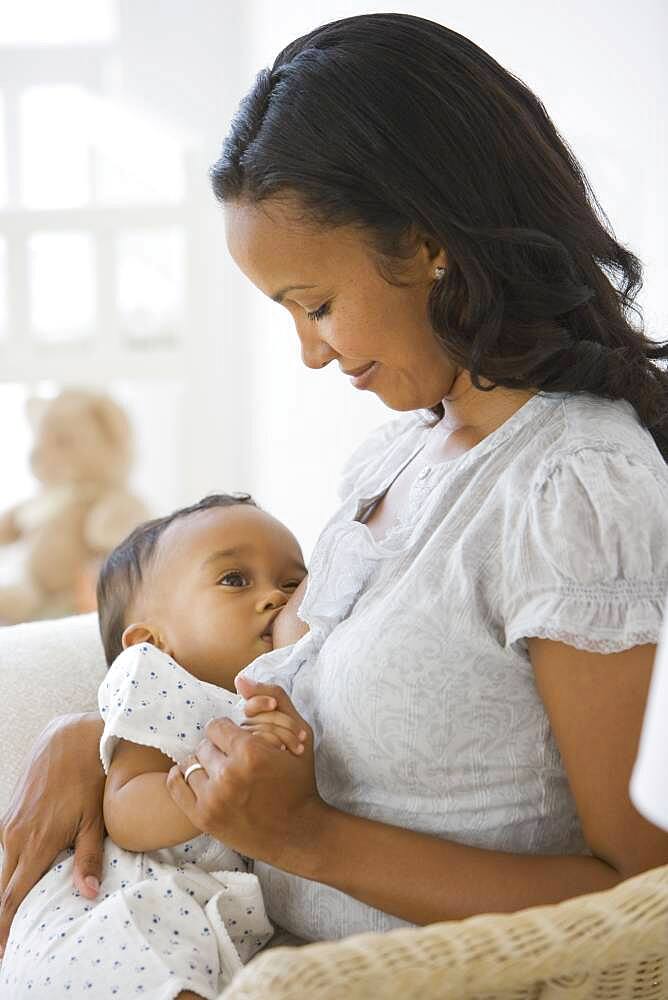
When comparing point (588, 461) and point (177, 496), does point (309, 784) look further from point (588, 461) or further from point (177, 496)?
point (177, 496)

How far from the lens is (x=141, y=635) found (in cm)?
153

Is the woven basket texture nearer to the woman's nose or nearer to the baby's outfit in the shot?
the baby's outfit

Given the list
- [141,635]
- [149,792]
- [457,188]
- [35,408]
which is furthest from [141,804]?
[35,408]

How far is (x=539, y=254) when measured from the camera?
1.19 metres

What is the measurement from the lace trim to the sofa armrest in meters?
0.78

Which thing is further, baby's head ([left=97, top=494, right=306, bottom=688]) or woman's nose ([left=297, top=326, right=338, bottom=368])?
baby's head ([left=97, top=494, right=306, bottom=688])

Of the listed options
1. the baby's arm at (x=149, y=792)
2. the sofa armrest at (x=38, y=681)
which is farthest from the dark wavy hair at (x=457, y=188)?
the sofa armrest at (x=38, y=681)

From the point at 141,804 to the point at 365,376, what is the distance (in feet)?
1.59

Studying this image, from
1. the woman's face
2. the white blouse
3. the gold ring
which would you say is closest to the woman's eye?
the woman's face

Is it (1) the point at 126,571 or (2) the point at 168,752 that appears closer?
(2) the point at 168,752

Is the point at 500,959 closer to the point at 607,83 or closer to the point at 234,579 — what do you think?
the point at 234,579

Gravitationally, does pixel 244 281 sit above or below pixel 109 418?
above

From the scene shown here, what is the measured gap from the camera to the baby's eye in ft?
4.98

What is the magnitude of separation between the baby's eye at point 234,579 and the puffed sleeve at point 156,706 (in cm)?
17
